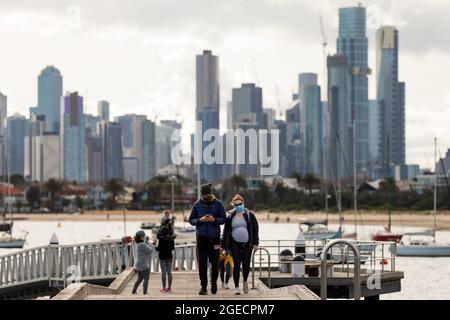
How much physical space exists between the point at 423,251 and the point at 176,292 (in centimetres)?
7930

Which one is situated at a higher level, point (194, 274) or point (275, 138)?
point (275, 138)

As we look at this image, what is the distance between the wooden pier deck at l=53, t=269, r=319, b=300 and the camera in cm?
2148

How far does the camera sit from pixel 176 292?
1017 inches

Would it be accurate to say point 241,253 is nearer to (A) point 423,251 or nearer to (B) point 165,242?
(B) point 165,242

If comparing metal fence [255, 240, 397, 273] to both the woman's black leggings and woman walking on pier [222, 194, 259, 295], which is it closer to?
the woman's black leggings

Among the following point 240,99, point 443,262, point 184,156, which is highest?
point 240,99

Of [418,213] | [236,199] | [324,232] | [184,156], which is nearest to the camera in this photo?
[236,199]

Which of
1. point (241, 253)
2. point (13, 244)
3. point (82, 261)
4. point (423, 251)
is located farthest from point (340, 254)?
point (13, 244)

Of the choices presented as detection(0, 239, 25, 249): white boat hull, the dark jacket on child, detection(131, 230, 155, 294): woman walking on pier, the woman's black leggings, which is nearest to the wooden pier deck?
detection(131, 230, 155, 294): woman walking on pier

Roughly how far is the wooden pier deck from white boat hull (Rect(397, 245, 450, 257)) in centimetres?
7105

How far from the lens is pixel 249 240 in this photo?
77.7 ft
